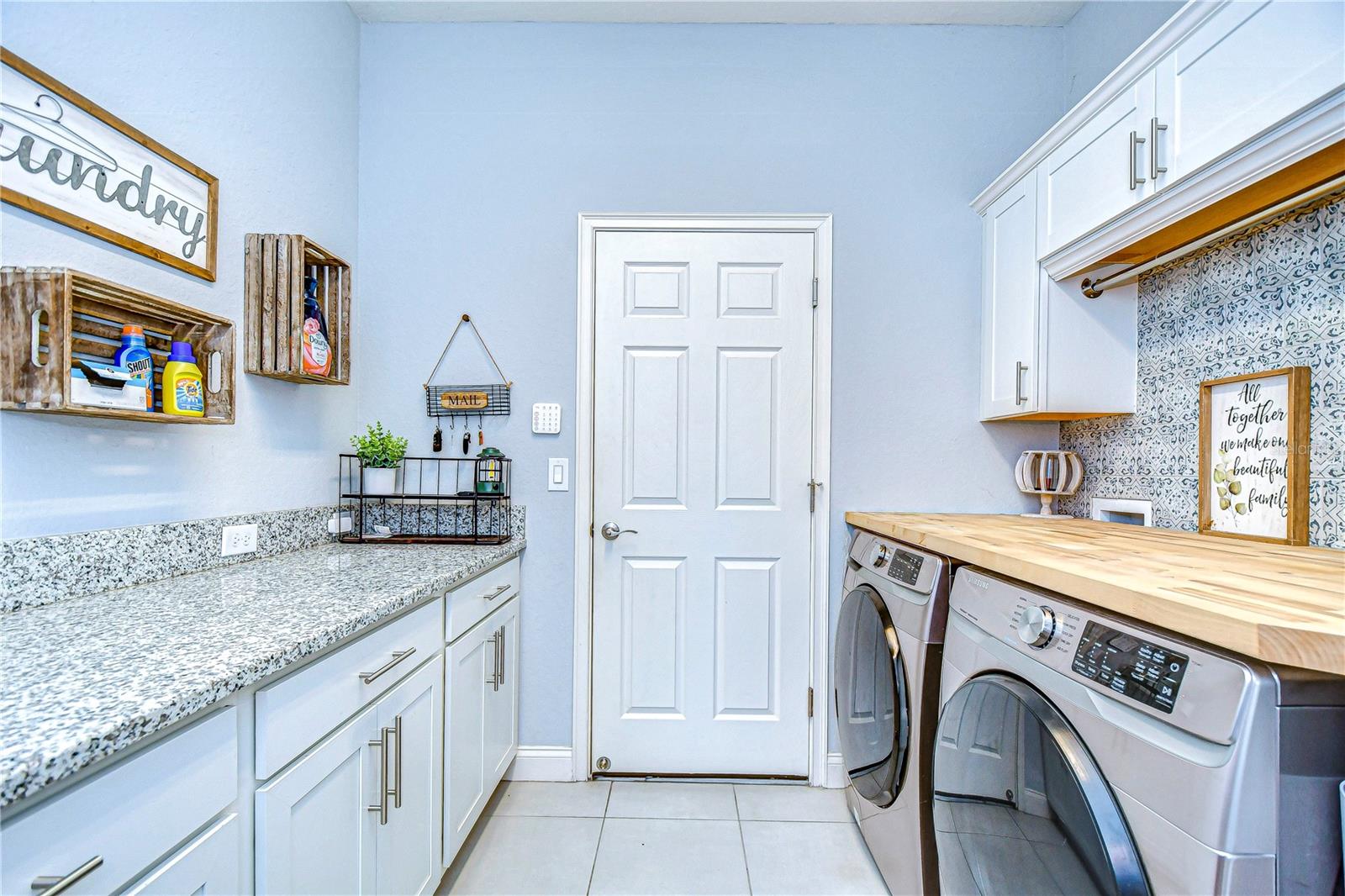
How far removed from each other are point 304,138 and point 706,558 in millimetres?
1957

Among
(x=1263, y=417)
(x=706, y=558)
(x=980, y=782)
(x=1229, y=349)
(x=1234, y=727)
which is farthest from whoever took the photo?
(x=706, y=558)

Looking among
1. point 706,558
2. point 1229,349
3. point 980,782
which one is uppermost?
point 1229,349

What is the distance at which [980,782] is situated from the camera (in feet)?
3.60

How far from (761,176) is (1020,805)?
2.04 metres

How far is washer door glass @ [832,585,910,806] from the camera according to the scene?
153 centimetres

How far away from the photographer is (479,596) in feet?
5.74

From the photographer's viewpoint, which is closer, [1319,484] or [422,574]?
[1319,484]

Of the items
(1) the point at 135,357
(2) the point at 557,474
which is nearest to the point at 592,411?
(2) the point at 557,474

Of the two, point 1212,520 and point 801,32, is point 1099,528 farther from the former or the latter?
point 801,32

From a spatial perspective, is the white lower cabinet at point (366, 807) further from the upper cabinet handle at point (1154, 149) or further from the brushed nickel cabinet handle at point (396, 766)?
the upper cabinet handle at point (1154, 149)

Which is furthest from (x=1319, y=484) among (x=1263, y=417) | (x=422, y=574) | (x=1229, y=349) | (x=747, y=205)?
(x=422, y=574)

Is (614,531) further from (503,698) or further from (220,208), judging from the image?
(220,208)

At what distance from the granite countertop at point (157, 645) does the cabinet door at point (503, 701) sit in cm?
48

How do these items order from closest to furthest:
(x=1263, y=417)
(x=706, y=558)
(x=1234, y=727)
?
(x=1234, y=727) < (x=1263, y=417) < (x=706, y=558)
